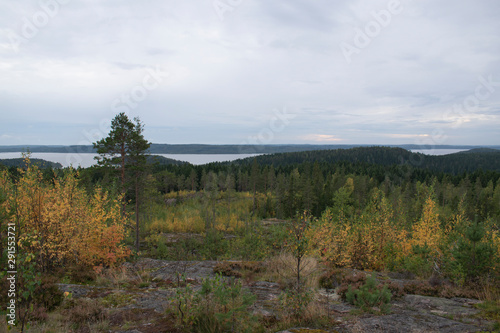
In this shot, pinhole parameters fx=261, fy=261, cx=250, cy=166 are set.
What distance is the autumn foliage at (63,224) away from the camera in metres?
11.1

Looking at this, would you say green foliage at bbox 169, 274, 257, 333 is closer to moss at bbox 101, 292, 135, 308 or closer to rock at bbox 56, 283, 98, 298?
moss at bbox 101, 292, 135, 308

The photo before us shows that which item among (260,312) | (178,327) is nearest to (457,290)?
(260,312)

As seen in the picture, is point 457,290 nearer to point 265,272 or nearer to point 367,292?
point 367,292

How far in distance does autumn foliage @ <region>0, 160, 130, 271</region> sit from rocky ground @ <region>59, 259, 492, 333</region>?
116 inches

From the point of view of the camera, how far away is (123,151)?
77.7ft

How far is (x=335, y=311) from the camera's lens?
294 inches

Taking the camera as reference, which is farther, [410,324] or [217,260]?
[217,260]

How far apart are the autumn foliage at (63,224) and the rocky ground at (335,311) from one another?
2951mm

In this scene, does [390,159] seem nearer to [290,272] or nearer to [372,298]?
[290,272]

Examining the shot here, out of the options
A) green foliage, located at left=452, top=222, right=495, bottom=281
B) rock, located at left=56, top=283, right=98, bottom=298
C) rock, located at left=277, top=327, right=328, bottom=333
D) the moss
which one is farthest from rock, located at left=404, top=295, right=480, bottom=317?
rock, located at left=56, top=283, right=98, bottom=298

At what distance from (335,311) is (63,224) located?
11.5 meters

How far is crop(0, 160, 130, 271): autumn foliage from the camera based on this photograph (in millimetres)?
11148

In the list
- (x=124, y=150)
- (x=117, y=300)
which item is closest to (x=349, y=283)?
(x=117, y=300)

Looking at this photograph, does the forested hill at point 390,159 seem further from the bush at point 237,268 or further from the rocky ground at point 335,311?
the rocky ground at point 335,311
